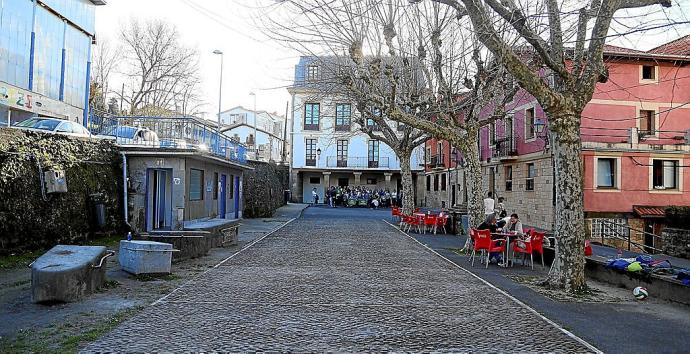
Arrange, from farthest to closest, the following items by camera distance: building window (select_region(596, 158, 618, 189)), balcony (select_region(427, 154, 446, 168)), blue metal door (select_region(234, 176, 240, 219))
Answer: balcony (select_region(427, 154, 446, 168)) → blue metal door (select_region(234, 176, 240, 219)) → building window (select_region(596, 158, 618, 189))

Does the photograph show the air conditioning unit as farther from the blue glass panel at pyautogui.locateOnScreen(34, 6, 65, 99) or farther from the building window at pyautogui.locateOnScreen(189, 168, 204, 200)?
the blue glass panel at pyautogui.locateOnScreen(34, 6, 65, 99)

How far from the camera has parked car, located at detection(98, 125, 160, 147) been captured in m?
19.6

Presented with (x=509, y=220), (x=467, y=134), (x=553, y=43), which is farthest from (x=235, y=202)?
(x=553, y=43)

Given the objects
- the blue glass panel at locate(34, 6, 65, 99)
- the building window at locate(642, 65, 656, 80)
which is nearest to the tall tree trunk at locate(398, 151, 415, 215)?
the building window at locate(642, 65, 656, 80)

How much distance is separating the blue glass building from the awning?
2704 centimetres

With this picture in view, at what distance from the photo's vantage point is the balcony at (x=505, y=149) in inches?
1227

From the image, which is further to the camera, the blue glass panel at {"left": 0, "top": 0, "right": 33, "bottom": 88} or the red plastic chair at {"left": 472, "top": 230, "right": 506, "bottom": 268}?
the blue glass panel at {"left": 0, "top": 0, "right": 33, "bottom": 88}

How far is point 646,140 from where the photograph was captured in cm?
2650

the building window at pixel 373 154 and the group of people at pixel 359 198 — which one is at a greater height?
the building window at pixel 373 154

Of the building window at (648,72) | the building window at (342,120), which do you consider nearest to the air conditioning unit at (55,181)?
the building window at (648,72)

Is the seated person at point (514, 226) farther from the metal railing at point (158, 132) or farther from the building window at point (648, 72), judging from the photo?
the building window at point (648, 72)

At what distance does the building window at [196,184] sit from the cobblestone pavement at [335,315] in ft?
25.6

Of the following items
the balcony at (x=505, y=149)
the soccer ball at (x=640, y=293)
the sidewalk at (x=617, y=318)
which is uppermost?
the balcony at (x=505, y=149)

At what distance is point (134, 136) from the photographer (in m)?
20.0
